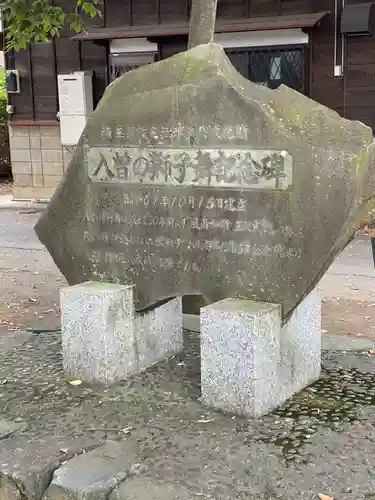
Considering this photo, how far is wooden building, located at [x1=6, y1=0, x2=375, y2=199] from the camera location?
10.8 meters

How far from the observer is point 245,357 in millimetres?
3938

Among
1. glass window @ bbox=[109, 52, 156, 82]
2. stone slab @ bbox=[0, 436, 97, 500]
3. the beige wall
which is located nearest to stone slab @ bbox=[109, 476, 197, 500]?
stone slab @ bbox=[0, 436, 97, 500]

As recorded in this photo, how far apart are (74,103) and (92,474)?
10.4 m

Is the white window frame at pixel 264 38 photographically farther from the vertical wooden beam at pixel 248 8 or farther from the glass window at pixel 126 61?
the glass window at pixel 126 61

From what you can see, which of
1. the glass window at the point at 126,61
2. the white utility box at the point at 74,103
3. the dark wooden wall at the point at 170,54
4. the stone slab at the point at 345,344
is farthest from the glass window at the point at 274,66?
the stone slab at the point at 345,344

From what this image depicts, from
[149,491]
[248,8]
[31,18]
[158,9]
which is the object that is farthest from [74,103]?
[149,491]

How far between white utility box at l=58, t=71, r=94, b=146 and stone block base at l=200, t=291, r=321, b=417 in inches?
367

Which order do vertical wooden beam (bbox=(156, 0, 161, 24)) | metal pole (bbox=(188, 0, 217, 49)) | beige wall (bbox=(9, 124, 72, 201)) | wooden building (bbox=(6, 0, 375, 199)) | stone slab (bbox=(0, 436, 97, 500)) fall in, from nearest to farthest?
stone slab (bbox=(0, 436, 97, 500))
metal pole (bbox=(188, 0, 217, 49))
wooden building (bbox=(6, 0, 375, 199))
vertical wooden beam (bbox=(156, 0, 161, 24))
beige wall (bbox=(9, 124, 72, 201))

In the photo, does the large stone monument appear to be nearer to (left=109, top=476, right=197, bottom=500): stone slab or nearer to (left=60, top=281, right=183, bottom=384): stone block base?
(left=60, top=281, right=183, bottom=384): stone block base

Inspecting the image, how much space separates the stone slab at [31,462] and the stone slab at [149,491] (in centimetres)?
42

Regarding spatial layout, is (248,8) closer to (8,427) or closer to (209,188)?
(209,188)

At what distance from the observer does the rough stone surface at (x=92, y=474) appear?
3254mm

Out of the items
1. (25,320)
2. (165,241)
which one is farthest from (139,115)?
(25,320)

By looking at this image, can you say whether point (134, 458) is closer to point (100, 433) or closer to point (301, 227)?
point (100, 433)
